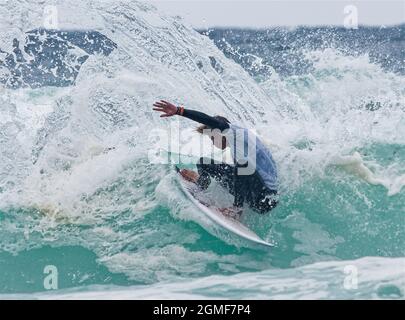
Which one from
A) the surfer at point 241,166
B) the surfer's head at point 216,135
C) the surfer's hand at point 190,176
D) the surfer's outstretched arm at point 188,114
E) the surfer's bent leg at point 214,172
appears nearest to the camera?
the surfer's outstretched arm at point 188,114

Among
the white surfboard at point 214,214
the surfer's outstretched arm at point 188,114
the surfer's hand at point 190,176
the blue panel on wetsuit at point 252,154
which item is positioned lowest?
the white surfboard at point 214,214

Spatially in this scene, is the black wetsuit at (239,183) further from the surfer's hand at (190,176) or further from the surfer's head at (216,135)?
the surfer's hand at (190,176)

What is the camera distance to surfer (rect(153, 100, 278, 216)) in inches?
269

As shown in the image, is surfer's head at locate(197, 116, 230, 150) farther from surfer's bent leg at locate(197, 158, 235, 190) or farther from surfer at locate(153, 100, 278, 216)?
surfer's bent leg at locate(197, 158, 235, 190)

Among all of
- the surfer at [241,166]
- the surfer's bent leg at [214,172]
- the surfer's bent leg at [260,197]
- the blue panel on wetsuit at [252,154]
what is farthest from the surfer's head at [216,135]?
the surfer's bent leg at [260,197]

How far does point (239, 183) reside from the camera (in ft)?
23.2

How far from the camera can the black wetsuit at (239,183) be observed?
688 centimetres

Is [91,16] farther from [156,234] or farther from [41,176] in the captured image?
[156,234]

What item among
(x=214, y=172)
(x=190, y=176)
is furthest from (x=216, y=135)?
(x=190, y=176)

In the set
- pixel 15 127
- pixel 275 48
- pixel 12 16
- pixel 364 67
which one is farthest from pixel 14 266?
pixel 275 48

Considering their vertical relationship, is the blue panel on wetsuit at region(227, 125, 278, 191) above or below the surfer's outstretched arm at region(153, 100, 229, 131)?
below

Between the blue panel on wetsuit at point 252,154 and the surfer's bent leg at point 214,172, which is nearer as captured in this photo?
the blue panel on wetsuit at point 252,154

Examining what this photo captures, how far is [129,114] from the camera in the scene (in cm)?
949

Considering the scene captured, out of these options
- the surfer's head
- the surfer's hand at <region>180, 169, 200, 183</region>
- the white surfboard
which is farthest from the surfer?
the surfer's hand at <region>180, 169, 200, 183</region>
